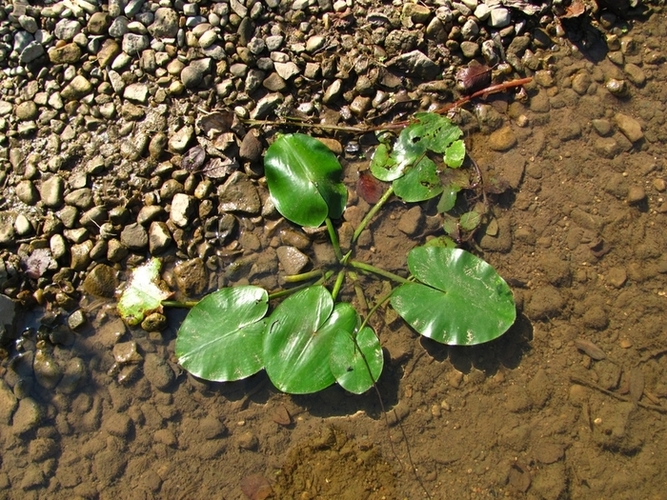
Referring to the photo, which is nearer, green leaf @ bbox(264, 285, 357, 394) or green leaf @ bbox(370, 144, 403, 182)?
green leaf @ bbox(264, 285, 357, 394)

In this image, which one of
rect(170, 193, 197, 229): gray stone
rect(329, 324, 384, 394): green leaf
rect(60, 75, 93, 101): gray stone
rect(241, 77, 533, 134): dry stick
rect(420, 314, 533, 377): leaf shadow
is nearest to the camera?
rect(329, 324, 384, 394): green leaf

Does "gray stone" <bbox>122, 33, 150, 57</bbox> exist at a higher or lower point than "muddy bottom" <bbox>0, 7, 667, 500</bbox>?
higher

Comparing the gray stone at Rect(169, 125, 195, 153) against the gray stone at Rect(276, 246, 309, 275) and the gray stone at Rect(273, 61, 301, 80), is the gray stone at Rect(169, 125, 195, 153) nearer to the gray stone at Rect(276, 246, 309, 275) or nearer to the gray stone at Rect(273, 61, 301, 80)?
the gray stone at Rect(273, 61, 301, 80)

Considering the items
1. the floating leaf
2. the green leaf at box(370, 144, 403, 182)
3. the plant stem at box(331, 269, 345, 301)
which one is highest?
the green leaf at box(370, 144, 403, 182)

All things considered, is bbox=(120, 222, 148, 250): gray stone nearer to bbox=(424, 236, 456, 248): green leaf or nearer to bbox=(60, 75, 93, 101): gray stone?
bbox=(60, 75, 93, 101): gray stone

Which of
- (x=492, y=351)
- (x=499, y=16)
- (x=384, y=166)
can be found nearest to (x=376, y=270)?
Result: (x=384, y=166)

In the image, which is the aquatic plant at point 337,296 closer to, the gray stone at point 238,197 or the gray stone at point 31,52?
the gray stone at point 238,197

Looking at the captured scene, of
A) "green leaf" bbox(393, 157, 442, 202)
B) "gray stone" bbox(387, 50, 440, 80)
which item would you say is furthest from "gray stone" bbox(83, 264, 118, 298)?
"gray stone" bbox(387, 50, 440, 80)

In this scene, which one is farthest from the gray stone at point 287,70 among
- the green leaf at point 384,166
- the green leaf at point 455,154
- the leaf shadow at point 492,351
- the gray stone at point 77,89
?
the leaf shadow at point 492,351

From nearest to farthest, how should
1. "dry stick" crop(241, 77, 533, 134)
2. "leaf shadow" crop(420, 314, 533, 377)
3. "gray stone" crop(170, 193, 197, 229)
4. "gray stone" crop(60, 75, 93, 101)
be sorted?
"leaf shadow" crop(420, 314, 533, 377)
"gray stone" crop(170, 193, 197, 229)
"dry stick" crop(241, 77, 533, 134)
"gray stone" crop(60, 75, 93, 101)
